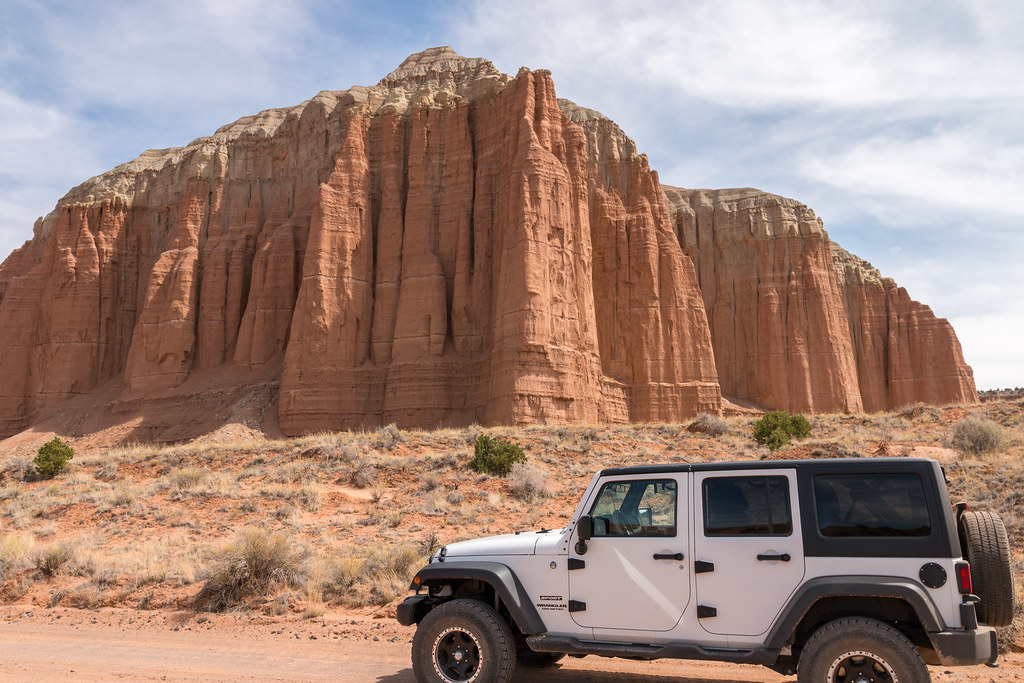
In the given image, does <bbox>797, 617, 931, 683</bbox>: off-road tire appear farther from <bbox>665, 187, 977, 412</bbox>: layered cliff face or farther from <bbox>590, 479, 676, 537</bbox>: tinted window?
<bbox>665, 187, 977, 412</bbox>: layered cliff face

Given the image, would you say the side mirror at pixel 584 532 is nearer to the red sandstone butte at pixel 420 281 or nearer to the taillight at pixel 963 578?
the taillight at pixel 963 578

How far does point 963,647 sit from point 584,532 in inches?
120

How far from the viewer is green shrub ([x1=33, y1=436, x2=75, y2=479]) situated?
26.7 m

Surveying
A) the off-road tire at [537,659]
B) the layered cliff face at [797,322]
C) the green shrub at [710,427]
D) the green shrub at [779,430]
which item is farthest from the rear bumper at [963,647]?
the layered cliff face at [797,322]

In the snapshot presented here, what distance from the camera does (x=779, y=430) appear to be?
1160 inches

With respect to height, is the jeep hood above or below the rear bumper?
above

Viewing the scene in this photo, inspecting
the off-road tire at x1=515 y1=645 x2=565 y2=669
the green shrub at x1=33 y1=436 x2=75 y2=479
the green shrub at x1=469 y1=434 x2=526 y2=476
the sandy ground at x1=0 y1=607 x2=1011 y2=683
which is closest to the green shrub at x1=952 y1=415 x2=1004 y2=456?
the green shrub at x1=469 y1=434 x2=526 y2=476

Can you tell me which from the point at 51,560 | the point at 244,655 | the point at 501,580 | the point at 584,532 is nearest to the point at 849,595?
the point at 584,532

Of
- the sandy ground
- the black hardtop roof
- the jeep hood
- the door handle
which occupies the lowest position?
the sandy ground

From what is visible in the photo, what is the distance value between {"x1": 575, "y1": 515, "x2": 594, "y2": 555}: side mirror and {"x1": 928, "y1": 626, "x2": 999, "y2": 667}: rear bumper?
9.15ft

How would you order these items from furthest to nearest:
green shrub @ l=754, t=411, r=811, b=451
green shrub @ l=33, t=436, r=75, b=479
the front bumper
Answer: green shrub @ l=754, t=411, r=811, b=451 → green shrub @ l=33, t=436, r=75, b=479 → the front bumper

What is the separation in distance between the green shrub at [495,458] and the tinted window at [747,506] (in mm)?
16170

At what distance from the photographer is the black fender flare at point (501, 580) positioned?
7219 millimetres

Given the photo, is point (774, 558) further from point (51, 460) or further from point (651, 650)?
point (51, 460)
